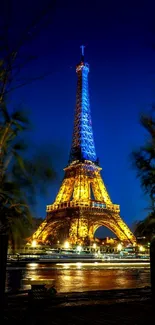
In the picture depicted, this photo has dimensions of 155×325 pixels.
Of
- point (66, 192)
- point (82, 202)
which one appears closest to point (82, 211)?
point (82, 202)

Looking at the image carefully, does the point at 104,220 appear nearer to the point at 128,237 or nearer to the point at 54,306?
the point at 128,237

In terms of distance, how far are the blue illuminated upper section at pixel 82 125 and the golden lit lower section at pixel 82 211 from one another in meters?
2.43

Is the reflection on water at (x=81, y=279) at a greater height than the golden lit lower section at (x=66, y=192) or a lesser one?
lesser

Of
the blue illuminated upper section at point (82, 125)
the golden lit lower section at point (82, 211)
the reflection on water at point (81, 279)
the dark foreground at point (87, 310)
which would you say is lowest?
the reflection on water at point (81, 279)

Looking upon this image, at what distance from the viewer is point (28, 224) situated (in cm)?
587

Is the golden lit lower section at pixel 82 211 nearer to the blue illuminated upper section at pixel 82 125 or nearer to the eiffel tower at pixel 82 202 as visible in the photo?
the eiffel tower at pixel 82 202

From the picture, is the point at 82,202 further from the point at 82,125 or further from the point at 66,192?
the point at 82,125

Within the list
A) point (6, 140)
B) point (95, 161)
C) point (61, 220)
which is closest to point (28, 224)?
point (6, 140)

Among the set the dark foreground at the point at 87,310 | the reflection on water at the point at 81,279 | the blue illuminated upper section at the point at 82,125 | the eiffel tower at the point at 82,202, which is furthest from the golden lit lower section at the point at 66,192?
the dark foreground at the point at 87,310

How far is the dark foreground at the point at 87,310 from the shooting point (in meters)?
5.37

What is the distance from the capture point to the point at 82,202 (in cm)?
4753

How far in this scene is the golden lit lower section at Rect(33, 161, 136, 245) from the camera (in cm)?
4524

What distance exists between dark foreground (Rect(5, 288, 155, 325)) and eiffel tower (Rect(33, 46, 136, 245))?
115 feet

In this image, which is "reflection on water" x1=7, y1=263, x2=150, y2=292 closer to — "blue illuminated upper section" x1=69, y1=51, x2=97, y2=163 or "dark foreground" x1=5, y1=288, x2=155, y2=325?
"dark foreground" x1=5, y1=288, x2=155, y2=325
